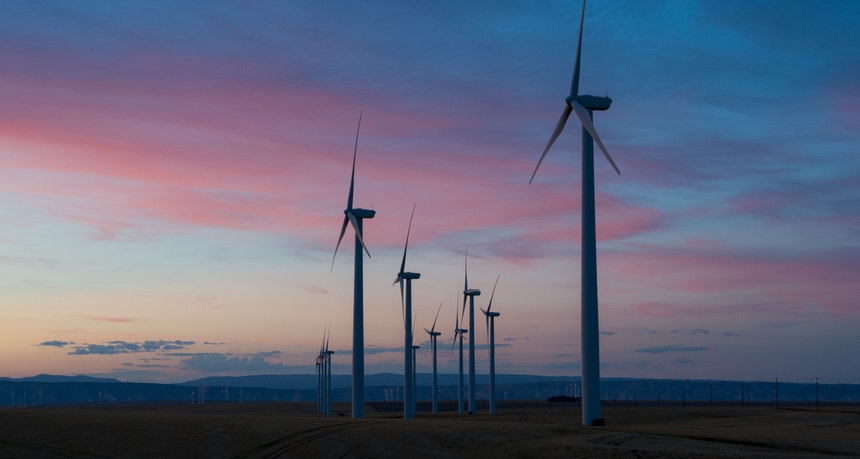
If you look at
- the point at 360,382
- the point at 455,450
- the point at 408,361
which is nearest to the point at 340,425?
the point at 455,450

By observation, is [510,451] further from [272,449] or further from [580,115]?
[580,115]

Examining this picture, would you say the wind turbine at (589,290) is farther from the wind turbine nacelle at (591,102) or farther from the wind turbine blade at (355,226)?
the wind turbine blade at (355,226)

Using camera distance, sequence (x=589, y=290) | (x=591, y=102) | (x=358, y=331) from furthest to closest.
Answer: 1. (x=358, y=331)
2. (x=591, y=102)
3. (x=589, y=290)

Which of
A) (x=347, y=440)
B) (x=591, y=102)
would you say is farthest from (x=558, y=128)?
(x=347, y=440)

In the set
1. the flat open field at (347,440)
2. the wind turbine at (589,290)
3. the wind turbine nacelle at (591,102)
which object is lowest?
the flat open field at (347,440)

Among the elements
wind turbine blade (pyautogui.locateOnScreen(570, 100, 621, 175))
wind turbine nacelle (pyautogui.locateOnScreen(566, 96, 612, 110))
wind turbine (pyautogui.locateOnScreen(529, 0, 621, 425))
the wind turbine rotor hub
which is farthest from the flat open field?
the wind turbine rotor hub

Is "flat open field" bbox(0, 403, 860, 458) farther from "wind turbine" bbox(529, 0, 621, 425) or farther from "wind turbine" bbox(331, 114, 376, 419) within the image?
"wind turbine" bbox(331, 114, 376, 419)

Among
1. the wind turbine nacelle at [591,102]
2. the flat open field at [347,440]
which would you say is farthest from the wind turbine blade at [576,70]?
the flat open field at [347,440]

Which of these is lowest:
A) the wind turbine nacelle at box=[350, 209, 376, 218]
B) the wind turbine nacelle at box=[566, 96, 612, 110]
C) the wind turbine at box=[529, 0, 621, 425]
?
the wind turbine at box=[529, 0, 621, 425]

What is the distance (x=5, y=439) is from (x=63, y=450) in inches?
175

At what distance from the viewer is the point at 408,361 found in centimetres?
13300

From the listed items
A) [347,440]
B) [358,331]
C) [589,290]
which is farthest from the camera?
[358,331]

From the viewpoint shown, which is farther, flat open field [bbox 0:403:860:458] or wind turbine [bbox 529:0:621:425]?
wind turbine [bbox 529:0:621:425]

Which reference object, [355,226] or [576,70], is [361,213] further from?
[576,70]
